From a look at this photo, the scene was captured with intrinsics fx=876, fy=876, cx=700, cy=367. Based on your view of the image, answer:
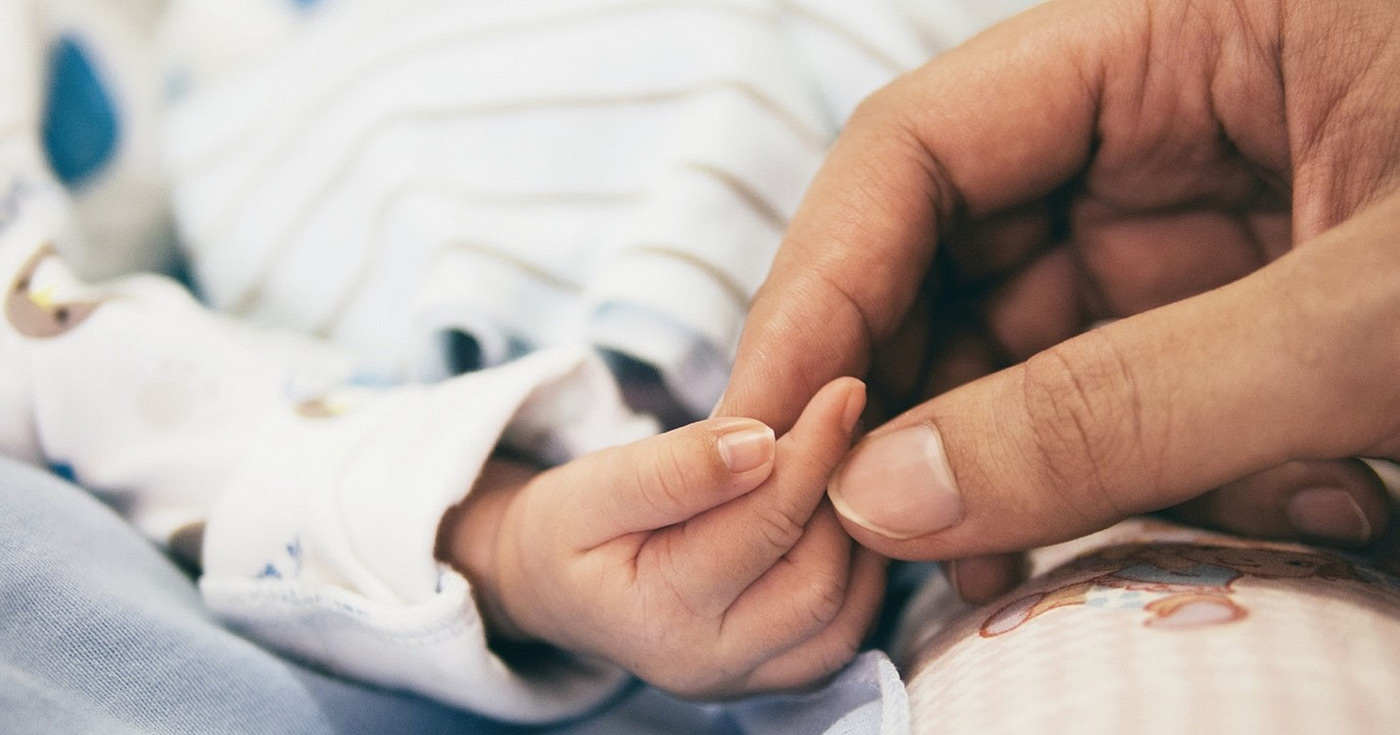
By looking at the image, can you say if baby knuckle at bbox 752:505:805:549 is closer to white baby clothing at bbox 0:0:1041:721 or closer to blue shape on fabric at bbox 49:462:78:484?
white baby clothing at bbox 0:0:1041:721

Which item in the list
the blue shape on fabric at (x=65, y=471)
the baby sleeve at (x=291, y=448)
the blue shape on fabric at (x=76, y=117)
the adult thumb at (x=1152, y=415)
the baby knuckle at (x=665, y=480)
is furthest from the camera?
the blue shape on fabric at (x=76, y=117)

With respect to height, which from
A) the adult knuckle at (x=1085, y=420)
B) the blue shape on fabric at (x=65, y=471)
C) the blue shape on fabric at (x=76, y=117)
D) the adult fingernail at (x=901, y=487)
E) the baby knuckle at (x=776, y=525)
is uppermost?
the blue shape on fabric at (x=76, y=117)

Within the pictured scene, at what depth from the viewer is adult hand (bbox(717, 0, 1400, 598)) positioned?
0.36m

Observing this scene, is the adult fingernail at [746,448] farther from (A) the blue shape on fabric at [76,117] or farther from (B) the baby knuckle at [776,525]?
(A) the blue shape on fabric at [76,117]

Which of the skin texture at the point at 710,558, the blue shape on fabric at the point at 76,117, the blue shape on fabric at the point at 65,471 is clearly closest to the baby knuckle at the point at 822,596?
the skin texture at the point at 710,558

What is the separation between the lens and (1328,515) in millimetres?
485

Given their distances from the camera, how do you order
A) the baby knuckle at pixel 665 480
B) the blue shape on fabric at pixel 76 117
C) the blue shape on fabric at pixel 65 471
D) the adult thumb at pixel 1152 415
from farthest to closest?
the blue shape on fabric at pixel 76 117 < the blue shape on fabric at pixel 65 471 < the baby knuckle at pixel 665 480 < the adult thumb at pixel 1152 415

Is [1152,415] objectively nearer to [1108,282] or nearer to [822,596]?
[822,596]

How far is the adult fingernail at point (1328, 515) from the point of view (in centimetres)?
48

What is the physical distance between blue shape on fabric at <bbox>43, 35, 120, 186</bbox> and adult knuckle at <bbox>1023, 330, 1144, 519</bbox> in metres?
0.96

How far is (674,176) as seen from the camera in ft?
2.27

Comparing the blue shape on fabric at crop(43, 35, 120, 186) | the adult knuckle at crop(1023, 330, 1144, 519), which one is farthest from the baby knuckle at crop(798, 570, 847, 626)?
the blue shape on fabric at crop(43, 35, 120, 186)

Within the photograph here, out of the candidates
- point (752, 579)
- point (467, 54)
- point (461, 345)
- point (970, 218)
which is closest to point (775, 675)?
point (752, 579)

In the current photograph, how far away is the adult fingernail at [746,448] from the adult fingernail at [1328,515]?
300 mm
